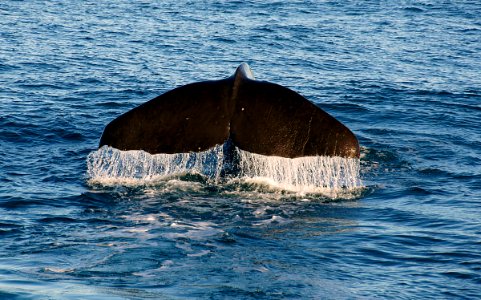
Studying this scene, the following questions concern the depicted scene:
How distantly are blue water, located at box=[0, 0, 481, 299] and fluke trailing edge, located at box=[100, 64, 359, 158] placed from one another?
0.87m

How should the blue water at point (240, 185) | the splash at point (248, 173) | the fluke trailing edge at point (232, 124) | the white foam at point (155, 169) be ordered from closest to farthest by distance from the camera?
the blue water at point (240, 185)
the fluke trailing edge at point (232, 124)
the splash at point (248, 173)
the white foam at point (155, 169)

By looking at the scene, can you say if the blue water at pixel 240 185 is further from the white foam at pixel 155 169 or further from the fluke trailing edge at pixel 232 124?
the fluke trailing edge at pixel 232 124

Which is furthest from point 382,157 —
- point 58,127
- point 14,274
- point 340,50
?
point 340,50

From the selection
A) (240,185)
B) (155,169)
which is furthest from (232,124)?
(155,169)

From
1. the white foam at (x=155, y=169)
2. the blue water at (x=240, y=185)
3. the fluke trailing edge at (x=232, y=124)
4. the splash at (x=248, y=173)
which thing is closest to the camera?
the blue water at (x=240, y=185)

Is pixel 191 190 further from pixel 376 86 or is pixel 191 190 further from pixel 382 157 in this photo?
pixel 376 86

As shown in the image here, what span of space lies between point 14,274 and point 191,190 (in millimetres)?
3335

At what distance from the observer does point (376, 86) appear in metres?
18.7

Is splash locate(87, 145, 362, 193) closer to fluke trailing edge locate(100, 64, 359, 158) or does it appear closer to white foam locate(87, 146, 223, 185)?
white foam locate(87, 146, 223, 185)

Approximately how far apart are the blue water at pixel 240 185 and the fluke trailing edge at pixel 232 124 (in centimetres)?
87

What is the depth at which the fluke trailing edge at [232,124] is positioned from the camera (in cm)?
906

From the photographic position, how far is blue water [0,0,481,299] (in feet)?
25.9

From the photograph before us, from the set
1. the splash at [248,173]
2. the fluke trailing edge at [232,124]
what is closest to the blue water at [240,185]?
the splash at [248,173]

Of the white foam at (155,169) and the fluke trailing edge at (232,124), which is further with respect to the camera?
the white foam at (155,169)
